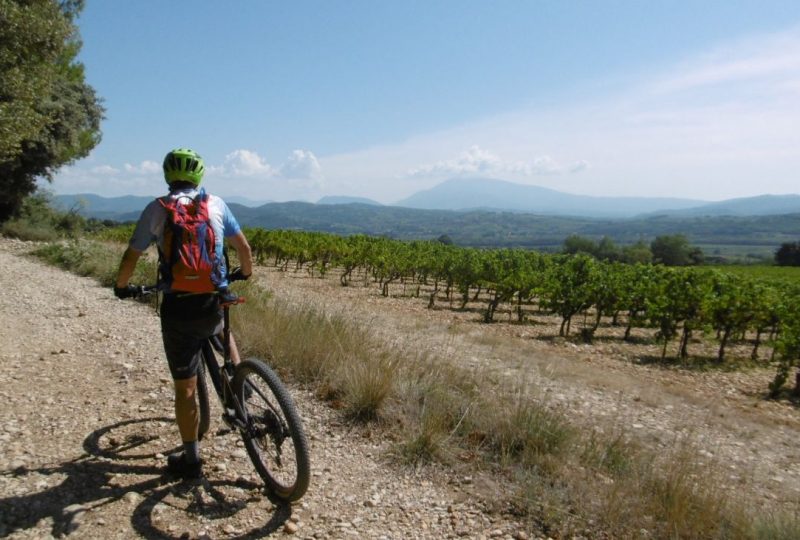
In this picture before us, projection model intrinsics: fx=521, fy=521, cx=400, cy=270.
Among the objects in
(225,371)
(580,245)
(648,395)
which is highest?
(225,371)

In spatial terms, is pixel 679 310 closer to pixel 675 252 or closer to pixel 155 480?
pixel 155 480

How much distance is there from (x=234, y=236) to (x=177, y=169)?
0.58 meters

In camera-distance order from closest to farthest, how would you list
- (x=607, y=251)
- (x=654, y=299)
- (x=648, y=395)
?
(x=648, y=395), (x=654, y=299), (x=607, y=251)

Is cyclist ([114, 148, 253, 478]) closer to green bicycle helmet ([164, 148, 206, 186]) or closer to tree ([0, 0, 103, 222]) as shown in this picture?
green bicycle helmet ([164, 148, 206, 186])

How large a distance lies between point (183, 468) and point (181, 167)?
7.01ft

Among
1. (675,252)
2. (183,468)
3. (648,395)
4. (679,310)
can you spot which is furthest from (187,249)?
(675,252)

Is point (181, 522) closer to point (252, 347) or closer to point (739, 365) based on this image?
point (252, 347)

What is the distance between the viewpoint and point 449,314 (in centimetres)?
1766

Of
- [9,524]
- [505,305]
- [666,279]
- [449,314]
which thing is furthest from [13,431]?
[505,305]

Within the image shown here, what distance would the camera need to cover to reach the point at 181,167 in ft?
11.5

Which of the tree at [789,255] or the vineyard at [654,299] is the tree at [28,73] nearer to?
the vineyard at [654,299]

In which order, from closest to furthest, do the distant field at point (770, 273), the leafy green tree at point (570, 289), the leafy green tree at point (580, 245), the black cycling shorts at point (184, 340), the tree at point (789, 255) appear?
the black cycling shorts at point (184, 340) → the leafy green tree at point (570, 289) → the distant field at point (770, 273) → the tree at point (789, 255) → the leafy green tree at point (580, 245)

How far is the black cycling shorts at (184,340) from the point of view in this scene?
3445 mm

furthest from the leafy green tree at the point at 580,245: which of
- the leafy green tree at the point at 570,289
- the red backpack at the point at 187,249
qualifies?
the red backpack at the point at 187,249
